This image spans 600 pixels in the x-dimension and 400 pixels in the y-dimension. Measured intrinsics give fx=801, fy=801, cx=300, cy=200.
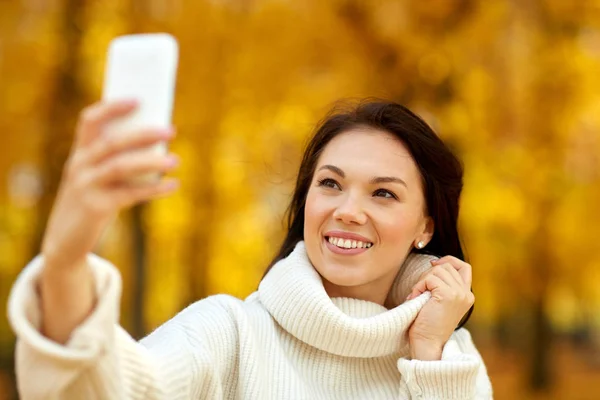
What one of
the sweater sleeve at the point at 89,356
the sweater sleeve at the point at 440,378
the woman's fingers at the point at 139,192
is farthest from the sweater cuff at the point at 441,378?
the woman's fingers at the point at 139,192

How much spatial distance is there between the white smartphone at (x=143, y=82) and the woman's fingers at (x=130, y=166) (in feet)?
0.09

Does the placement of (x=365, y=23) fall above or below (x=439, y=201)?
above

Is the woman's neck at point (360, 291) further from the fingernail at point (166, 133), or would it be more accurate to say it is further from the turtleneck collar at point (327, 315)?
the fingernail at point (166, 133)

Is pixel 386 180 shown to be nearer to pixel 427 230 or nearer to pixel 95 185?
pixel 427 230

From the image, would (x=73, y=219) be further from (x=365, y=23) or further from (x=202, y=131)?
(x=202, y=131)

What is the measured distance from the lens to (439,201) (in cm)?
274

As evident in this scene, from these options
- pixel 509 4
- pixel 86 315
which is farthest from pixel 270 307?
pixel 509 4

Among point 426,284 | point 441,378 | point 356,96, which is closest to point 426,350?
point 441,378

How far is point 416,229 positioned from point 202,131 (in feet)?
22.8

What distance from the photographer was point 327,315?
7.62 feet

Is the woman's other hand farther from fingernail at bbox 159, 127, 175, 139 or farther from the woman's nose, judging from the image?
fingernail at bbox 159, 127, 175, 139

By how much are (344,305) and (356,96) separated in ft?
15.4

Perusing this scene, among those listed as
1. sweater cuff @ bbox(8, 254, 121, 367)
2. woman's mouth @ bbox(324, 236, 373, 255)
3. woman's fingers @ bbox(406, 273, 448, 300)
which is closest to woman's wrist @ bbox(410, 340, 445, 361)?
woman's fingers @ bbox(406, 273, 448, 300)

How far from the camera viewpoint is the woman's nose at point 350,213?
2.42 m
